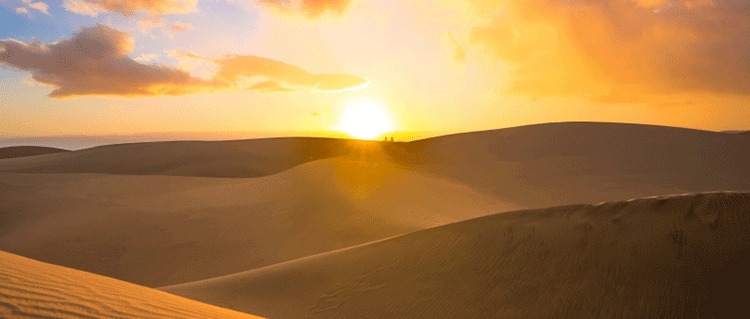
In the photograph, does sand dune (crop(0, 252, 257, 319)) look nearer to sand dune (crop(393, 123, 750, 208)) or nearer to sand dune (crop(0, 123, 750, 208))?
sand dune (crop(0, 123, 750, 208))

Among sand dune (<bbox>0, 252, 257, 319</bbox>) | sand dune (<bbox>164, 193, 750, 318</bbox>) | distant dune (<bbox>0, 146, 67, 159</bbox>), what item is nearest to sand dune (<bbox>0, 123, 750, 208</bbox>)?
sand dune (<bbox>164, 193, 750, 318</bbox>)

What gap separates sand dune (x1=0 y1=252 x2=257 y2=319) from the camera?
10.0 ft

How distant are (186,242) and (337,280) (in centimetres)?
787

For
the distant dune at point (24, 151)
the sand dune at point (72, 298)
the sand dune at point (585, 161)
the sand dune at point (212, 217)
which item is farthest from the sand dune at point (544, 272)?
the distant dune at point (24, 151)

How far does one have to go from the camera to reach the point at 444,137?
140 ft

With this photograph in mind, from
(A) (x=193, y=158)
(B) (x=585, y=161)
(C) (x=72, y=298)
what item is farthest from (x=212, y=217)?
(A) (x=193, y=158)

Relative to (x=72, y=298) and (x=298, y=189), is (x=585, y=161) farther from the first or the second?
(x=72, y=298)

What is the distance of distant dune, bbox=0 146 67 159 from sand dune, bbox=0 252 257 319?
74.5m

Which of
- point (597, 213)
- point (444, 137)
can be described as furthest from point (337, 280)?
point (444, 137)

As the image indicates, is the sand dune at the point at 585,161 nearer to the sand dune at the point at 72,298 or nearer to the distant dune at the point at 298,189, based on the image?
the distant dune at the point at 298,189

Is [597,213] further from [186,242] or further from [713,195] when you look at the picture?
[186,242]

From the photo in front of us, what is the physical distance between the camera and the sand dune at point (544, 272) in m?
5.93

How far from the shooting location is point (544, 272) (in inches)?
265

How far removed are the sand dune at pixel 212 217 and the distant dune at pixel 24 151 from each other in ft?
172
